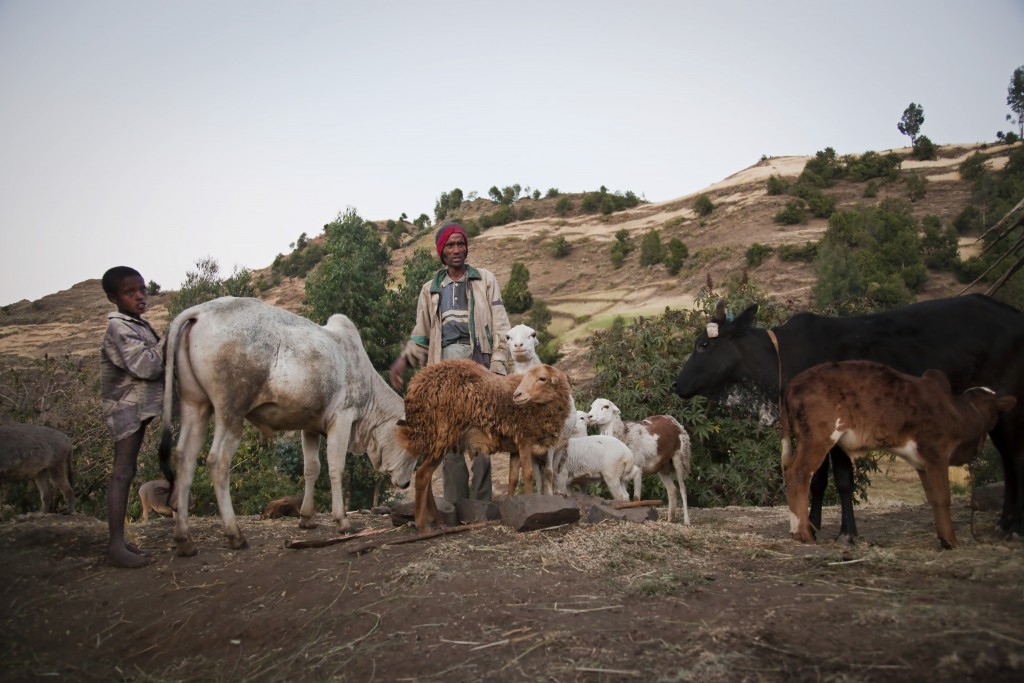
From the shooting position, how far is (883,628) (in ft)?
12.6

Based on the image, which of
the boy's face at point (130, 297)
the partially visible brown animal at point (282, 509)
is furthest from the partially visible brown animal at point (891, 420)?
the partially visible brown animal at point (282, 509)

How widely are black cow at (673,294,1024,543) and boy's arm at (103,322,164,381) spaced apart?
5.34 metres

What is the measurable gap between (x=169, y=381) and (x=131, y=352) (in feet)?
1.36

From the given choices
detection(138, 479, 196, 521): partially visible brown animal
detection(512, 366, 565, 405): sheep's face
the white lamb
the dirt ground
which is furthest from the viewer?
detection(138, 479, 196, 521): partially visible brown animal

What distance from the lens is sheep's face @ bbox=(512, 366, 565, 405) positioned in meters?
7.32

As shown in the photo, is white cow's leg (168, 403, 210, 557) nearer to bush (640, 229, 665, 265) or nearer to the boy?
the boy

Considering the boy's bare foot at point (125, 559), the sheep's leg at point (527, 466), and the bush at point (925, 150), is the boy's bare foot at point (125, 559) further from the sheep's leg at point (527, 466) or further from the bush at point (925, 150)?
the bush at point (925, 150)

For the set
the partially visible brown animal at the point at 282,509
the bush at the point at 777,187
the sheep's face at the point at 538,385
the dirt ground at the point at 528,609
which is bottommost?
the partially visible brown animal at the point at 282,509

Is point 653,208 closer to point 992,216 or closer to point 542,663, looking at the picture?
point 992,216

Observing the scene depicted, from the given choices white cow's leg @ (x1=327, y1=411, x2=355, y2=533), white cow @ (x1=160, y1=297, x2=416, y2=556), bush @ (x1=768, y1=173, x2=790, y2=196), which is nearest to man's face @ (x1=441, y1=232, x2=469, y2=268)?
white cow @ (x1=160, y1=297, x2=416, y2=556)

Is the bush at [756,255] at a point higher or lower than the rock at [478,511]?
higher

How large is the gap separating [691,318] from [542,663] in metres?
9.67

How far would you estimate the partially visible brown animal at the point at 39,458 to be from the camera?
8391 millimetres

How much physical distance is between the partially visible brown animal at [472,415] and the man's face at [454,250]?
5.69ft
